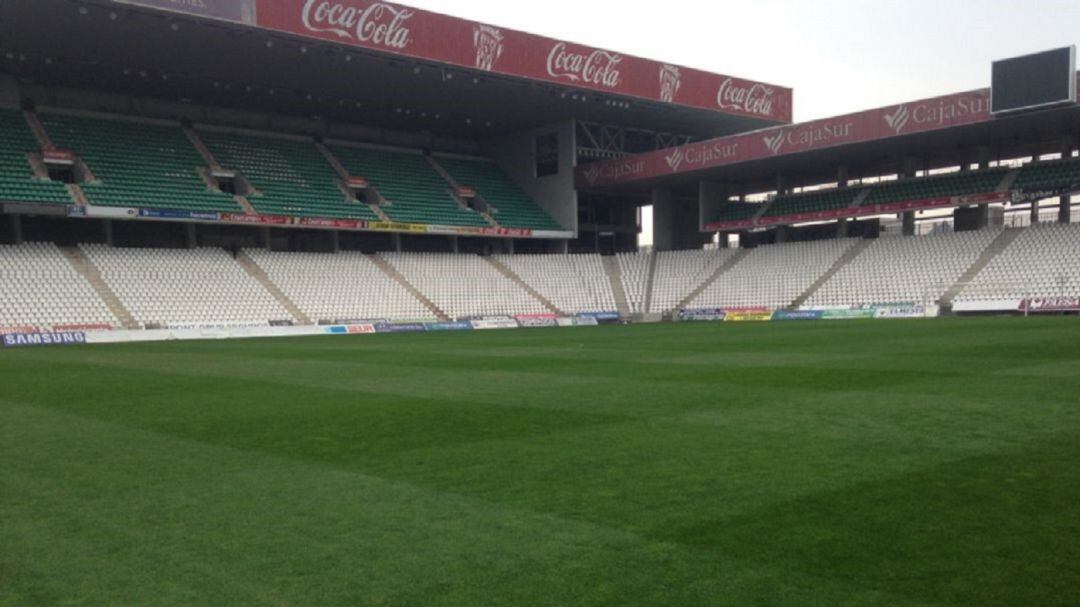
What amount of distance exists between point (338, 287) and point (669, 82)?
69.9 ft

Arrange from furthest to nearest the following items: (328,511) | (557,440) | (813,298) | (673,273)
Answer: (673,273) → (813,298) → (557,440) → (328,511)

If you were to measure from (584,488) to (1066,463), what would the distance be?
4.13 meters

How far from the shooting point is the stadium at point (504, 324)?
4809mm

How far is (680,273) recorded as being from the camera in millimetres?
47906

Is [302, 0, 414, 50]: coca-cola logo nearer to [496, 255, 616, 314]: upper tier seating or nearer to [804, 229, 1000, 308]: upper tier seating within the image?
[496, 255, 616, 314]: upper tier seating

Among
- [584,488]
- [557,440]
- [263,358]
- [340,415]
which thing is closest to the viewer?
[584,488]

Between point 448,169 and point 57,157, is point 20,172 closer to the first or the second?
point 57,157

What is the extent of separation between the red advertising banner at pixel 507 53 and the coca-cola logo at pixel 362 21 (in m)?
0.04

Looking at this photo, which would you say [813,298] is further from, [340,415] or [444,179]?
[340,415]

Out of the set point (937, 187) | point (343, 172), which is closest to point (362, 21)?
point (343, 172)

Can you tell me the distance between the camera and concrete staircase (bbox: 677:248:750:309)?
45.2m

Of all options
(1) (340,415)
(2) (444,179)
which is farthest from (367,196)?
(1) (340,415)

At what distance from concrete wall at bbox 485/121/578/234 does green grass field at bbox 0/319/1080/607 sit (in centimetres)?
3681

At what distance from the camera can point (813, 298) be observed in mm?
40500
